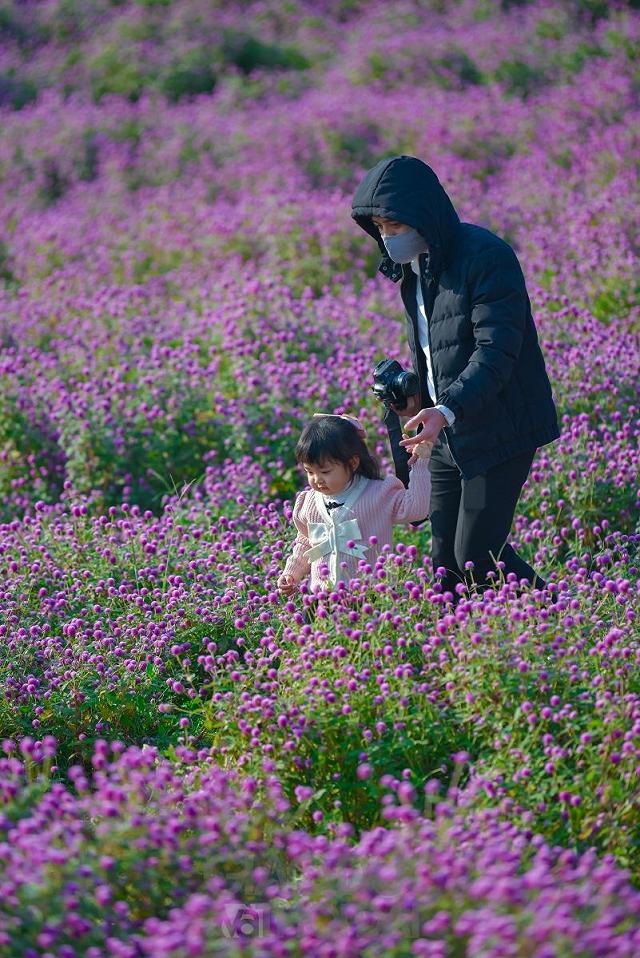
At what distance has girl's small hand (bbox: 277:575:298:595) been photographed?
4324 mm

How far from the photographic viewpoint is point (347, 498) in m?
4.26

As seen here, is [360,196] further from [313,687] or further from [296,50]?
[296,50]

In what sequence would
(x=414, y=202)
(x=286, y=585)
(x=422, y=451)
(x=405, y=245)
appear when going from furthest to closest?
(x=286, y=585)
(x=422, y=451)
(x=405, y=245)
(x=414, y=202)

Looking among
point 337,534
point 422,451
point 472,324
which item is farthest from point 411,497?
point 472,324

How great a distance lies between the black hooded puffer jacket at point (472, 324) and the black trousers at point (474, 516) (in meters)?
0.09

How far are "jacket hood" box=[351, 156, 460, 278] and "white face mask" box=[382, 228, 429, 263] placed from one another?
50 millimetres

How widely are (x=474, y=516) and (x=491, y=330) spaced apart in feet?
2.10

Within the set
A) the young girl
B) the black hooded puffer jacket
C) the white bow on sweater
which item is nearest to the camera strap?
the young girl

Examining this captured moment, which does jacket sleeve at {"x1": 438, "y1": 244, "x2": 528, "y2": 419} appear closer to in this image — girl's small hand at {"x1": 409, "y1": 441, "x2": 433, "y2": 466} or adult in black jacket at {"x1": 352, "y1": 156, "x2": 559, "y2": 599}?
adult in black jacket at {"x1": 352, "y1": 156, "x2": 559, "y2": 599}

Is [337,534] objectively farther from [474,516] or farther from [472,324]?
[472,324]

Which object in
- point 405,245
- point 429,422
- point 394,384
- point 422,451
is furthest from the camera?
point 422,451

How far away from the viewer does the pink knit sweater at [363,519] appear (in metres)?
4.24

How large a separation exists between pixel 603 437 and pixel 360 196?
6.69 feet

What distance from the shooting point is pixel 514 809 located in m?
3.01
